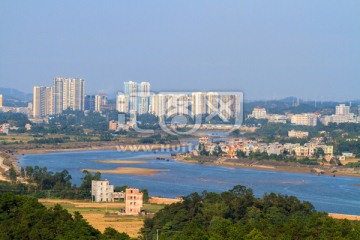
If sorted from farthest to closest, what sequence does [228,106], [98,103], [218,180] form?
[98,103], [228,106], [218,180]

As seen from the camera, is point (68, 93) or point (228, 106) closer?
point (228, 106)

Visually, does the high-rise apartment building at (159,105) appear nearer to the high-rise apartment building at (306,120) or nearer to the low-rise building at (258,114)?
the low-rise building at (258,114)

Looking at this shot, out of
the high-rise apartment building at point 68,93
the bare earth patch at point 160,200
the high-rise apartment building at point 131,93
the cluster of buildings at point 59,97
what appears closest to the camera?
the bare earth patch at point 160,200

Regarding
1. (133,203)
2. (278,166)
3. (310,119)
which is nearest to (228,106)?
(310,119)

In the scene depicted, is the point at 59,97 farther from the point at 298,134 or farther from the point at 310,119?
the point at 298,134

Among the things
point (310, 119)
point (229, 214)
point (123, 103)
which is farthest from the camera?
point (123, 103)

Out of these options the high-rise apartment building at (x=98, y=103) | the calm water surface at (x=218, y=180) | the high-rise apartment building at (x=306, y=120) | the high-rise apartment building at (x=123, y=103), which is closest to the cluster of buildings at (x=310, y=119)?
the high-rise apartment building at (x=306, y=120)

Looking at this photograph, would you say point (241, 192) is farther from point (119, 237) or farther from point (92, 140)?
point (92, 140)
